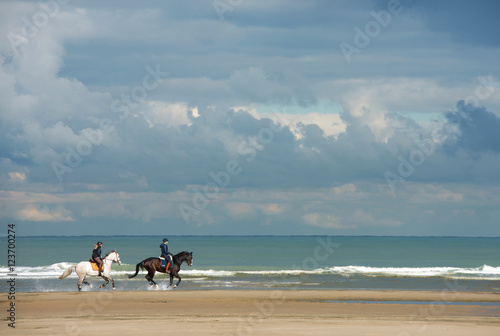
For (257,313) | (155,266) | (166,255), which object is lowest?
(257,313)

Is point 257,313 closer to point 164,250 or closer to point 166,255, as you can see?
point 164,250

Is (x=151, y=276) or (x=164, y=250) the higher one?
(x=164, y=250)

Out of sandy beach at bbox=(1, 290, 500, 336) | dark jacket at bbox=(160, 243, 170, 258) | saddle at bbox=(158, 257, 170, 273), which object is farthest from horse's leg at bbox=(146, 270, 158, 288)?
sandy beach at bbox=(1, 290, 500, 336)

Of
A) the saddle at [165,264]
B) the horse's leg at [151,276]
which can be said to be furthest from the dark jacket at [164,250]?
the horse's leg at [151,276]

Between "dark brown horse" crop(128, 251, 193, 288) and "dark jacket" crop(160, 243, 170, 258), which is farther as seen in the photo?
"dark brown horse" crop(128, 251, 193, 288)

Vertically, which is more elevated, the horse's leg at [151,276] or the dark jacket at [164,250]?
the dark jacket at [164,250]

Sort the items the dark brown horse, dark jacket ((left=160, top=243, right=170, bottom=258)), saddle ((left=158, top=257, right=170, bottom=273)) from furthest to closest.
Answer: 1. the dark brown horse
2. saddle ((left=158, top=257, right=170, bottom=273))
3. dark jacket ((left=160, top=243, right=170, bottom=258))

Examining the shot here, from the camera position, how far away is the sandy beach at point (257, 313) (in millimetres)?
20328

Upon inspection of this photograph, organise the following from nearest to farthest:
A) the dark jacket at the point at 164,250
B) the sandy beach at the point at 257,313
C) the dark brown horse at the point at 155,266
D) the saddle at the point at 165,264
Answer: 1. the sandy beach at the point at 257,313
2. the dark jacket at the point at 164,250
3. the saddle at the point at 165,264
4. the dark brown horse at the point at 155,266

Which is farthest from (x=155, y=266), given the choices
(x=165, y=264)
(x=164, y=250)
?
(x=164, y=250)

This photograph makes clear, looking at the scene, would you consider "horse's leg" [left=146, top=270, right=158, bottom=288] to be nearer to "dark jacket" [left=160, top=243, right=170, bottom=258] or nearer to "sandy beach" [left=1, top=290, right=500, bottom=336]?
"dark jacket" [left=160, top=243, right=170, bottom=258]

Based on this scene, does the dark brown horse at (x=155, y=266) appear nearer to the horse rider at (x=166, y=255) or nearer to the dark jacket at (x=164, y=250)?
the horse rider at (x=166, y=255)

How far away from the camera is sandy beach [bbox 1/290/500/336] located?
20328 mm

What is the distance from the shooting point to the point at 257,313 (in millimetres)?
24297
